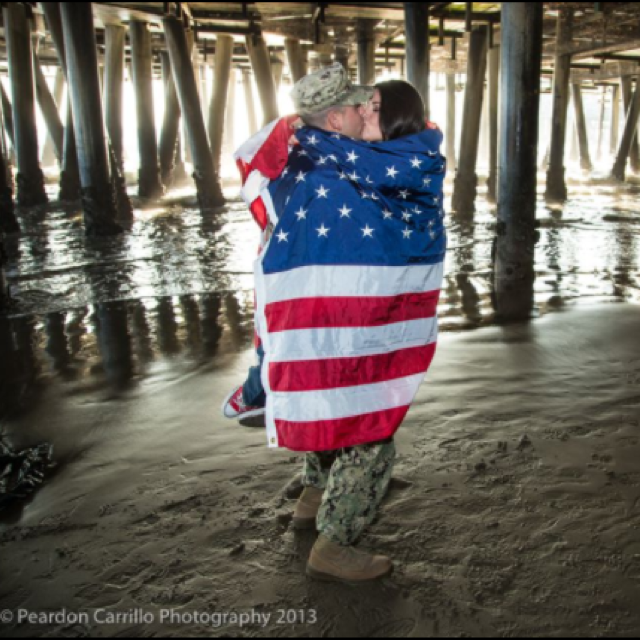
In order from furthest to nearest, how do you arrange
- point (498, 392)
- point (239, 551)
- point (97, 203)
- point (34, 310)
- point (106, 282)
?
point (97, 203) < point (106, 282) < point (34, 310) < point (498, 392) < point (239, 551)

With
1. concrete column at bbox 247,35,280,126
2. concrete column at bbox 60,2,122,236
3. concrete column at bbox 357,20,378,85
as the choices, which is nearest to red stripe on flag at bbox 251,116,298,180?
concrete column at bbox 60,2,122,236

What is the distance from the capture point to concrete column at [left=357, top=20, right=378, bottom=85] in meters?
13.5

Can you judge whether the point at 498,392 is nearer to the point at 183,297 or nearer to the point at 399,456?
the point at 399,456

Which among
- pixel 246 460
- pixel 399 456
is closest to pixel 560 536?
pixel 399 456

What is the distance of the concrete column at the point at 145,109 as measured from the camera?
13758 mm

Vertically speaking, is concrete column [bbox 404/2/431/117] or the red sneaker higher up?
concrete column [bbox 404/2/431/117]

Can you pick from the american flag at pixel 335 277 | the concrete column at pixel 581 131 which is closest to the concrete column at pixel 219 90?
the american flag at pixel 335 277

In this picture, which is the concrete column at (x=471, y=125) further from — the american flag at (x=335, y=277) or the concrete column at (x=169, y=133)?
the american flag at (x=335, y=277)

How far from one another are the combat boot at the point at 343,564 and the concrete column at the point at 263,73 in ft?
43.6

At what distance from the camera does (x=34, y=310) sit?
5.96 m

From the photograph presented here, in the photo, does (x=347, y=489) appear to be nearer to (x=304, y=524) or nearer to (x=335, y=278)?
(x=304, y=524)

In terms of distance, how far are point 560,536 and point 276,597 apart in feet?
3.56

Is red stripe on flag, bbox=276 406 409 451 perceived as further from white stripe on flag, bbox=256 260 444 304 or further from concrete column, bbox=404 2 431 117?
concrete column, bbox=404 2 431 117

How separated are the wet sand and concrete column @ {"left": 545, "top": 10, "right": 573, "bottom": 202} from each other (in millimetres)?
10928
